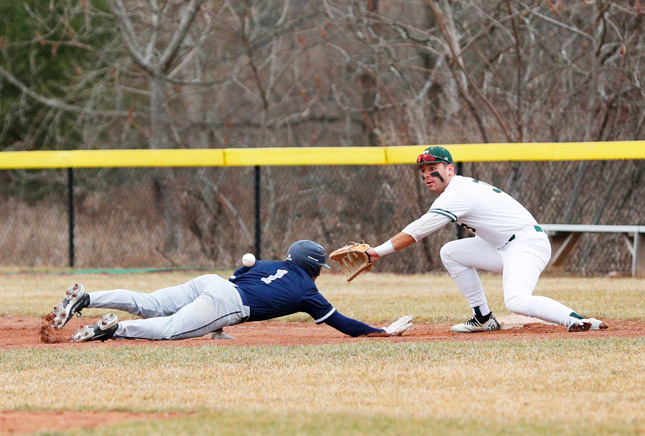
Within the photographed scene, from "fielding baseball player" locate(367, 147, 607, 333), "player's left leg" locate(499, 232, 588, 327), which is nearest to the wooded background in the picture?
"fielding baseball player" locate(367, 147, 607, 333)

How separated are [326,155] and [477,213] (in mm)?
7449

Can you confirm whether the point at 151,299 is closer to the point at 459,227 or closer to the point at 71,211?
the point at 459,227

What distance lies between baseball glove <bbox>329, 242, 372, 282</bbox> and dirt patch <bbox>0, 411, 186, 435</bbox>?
2767 mm

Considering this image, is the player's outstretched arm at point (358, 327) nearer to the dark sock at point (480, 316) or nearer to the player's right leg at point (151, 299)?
the dark sock at point (480, 316)

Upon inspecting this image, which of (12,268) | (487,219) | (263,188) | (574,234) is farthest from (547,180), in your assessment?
(12,268)

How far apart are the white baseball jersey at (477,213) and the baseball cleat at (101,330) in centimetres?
238

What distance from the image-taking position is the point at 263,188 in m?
17.8

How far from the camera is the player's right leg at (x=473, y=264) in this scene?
7.58 meters

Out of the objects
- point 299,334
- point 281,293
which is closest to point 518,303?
point 281,293

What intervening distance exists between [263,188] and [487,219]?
10835 millimetres

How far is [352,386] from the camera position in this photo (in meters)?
5.24

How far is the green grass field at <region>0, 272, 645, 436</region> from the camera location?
4.21 metres

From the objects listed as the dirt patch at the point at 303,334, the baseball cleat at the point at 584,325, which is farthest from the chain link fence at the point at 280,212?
the baseball cleat at the point at 584,325

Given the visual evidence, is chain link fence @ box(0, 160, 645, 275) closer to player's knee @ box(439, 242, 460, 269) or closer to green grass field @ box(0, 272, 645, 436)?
player's knee @ box(439, 242, 460, 269)
